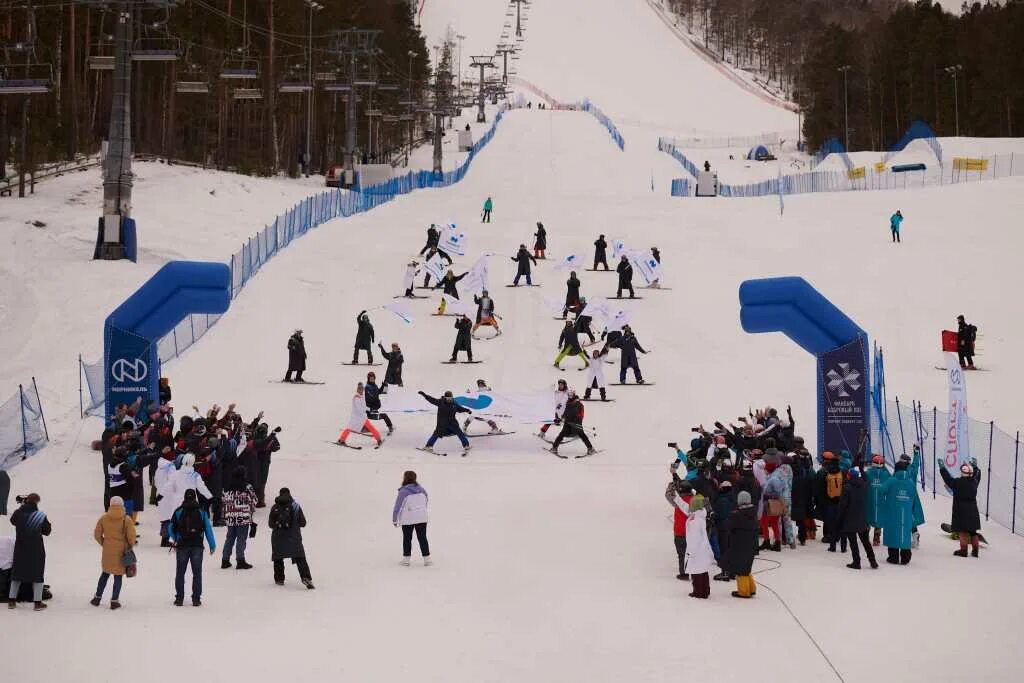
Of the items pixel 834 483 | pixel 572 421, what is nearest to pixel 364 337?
pixel 572 421

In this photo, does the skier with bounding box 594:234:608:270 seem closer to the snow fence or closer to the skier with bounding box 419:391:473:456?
the snow fence

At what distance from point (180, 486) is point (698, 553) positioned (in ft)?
19.0

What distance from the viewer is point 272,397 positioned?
25.8 meters

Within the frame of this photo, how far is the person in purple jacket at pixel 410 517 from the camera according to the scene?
15.1 meters

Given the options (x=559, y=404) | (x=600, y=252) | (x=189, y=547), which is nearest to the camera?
(x=189, y=547)

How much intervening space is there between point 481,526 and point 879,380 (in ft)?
29.6

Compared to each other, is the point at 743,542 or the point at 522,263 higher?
the point at 522,263

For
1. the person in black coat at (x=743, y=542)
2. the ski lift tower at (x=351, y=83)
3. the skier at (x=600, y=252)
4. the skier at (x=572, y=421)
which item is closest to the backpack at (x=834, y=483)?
the person in black coat at (x=743, y=542)

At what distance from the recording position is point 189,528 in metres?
13.1

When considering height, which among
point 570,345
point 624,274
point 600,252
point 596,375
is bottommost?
point 596,375

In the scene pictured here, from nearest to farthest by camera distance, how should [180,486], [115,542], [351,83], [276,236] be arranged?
1. [115,542]
2. [180,486]
3. [276,236]
4. [351,83]

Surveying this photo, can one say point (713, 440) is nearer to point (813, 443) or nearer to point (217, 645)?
point (813, 443)

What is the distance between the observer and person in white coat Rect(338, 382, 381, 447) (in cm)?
2233

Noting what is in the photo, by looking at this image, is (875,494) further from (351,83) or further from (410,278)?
(351,83)
